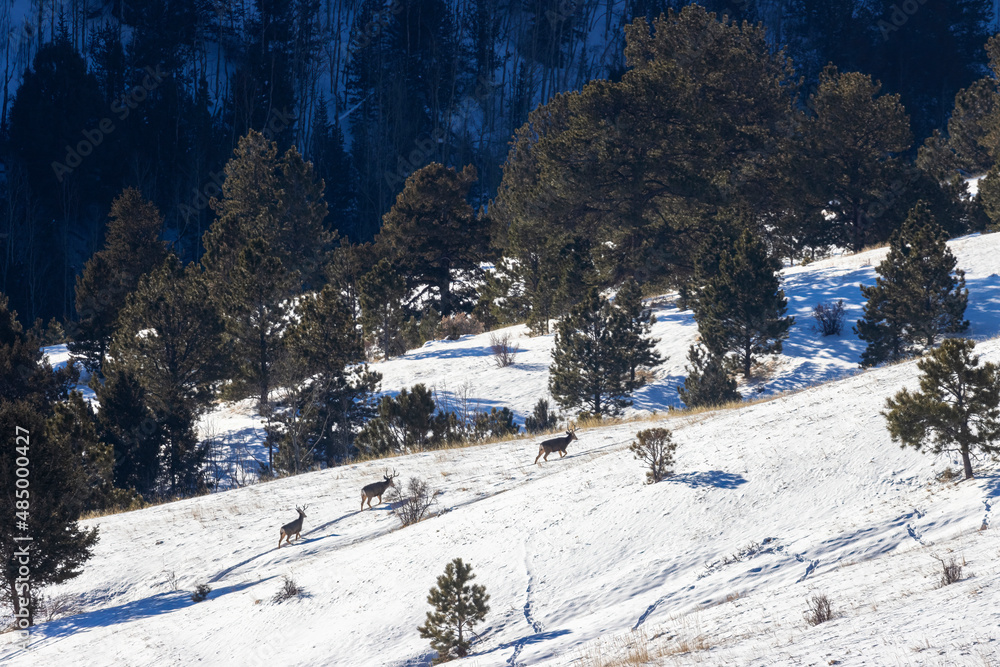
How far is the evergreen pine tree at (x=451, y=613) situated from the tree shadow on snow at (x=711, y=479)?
386 centimetres

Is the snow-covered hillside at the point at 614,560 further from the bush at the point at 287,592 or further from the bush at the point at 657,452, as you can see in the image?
the bush at the point at 657,452

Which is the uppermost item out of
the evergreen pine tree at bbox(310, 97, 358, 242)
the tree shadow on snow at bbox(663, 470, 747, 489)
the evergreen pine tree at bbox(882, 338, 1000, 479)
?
the evergreen pine tree at bbox(310, 97, 358, 242)

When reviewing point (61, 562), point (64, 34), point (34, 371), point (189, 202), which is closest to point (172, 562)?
point (61, 562)

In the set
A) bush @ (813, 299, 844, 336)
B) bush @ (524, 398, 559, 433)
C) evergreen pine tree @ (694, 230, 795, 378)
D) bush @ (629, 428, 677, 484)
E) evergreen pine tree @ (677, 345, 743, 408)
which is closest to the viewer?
bush @ (629, 428, 677, 484)

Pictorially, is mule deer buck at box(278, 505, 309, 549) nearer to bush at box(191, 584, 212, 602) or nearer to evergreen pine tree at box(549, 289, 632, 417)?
bush at box(191, 584, 212, 602)

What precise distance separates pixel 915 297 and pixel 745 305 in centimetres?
404

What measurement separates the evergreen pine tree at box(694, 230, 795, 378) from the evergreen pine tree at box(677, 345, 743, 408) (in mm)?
945

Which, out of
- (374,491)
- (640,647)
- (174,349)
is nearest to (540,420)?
(374,491)

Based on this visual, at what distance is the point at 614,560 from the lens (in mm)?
9648

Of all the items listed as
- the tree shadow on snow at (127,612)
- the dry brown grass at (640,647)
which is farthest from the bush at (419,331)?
the dry brown grass at (640,647)

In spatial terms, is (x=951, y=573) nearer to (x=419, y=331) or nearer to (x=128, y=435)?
(x=128, y=435)

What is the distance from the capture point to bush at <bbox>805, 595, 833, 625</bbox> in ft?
21.8

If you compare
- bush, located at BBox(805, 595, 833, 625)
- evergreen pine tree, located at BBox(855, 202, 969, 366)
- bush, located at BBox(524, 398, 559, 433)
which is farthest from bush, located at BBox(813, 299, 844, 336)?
bush, located at BBox(805, 595, 833, 625)

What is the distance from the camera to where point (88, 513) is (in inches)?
664
